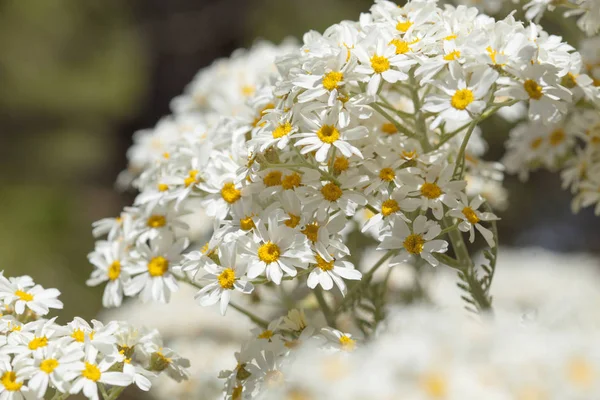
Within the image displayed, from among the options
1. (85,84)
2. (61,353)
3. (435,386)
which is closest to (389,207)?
(435,386)

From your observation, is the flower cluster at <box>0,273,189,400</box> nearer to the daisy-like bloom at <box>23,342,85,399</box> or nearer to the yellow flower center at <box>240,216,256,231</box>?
the daisy-like bloom at <box>23,342,85,399</box>

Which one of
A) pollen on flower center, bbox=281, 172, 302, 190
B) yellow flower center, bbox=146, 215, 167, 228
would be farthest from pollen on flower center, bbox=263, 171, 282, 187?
yellow flower center, bbox=146, 215, 167, 228

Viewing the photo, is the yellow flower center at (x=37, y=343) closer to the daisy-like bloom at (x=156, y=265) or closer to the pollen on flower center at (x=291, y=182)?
the daisy-like bloom at (x=156, y=265)

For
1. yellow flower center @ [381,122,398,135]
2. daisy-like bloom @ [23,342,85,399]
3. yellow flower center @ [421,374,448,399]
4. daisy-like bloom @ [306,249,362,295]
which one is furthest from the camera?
yellow flower center @ [381,122,398,135]

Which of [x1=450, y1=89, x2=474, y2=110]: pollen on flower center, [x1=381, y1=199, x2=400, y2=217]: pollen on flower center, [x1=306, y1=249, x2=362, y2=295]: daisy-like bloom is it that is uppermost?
[x1=450, y1=89, x2=474, y2=110]: pollen on flower center

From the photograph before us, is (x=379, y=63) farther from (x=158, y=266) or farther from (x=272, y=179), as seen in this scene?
(x=158, y=266)

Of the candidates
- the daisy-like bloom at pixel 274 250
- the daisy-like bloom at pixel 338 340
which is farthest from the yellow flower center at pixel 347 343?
the daisy-like bloom at pixel 274 250
